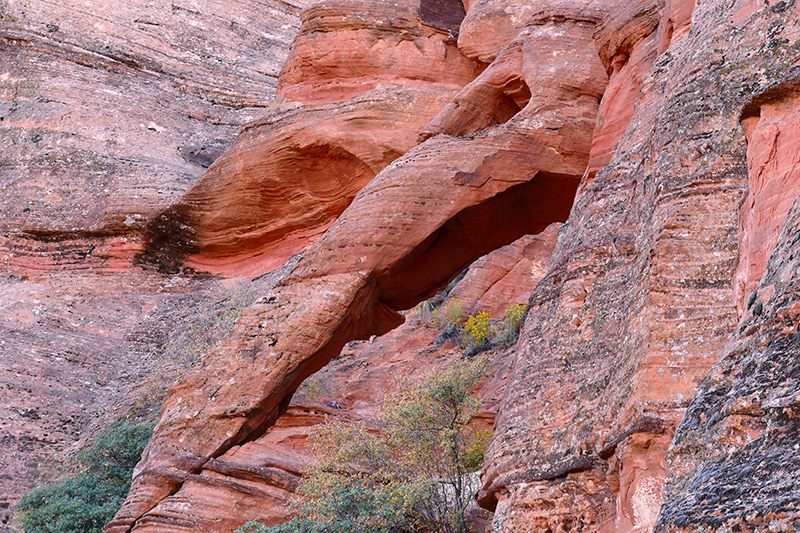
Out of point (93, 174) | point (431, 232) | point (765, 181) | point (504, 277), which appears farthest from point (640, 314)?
point (93, 174)

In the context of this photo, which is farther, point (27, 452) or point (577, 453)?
point (27, 452)

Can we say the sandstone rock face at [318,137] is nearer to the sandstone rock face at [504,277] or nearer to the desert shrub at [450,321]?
the desert shrub at [450,321]

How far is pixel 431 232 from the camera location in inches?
571

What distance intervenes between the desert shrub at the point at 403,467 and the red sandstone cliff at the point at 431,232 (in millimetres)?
824

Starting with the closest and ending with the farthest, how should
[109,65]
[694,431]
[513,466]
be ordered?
[694,431]
[513,466]
[109,65]

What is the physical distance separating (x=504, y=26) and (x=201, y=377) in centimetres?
Answer: 1102

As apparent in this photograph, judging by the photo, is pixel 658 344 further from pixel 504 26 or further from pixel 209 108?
pixel 209 108

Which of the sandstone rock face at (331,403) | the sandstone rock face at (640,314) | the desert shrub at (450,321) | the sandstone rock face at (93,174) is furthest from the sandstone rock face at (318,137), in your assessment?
the sandstone rock face at (640,314)

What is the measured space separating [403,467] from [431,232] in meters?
3.75

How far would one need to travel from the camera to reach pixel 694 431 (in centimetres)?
389

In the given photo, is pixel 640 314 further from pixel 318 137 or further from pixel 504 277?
pixel 504 277

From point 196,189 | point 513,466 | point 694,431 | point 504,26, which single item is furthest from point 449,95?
point 694,431

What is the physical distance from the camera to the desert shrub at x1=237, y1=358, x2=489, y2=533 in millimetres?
11992

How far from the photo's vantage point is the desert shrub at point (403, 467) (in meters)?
12.0
